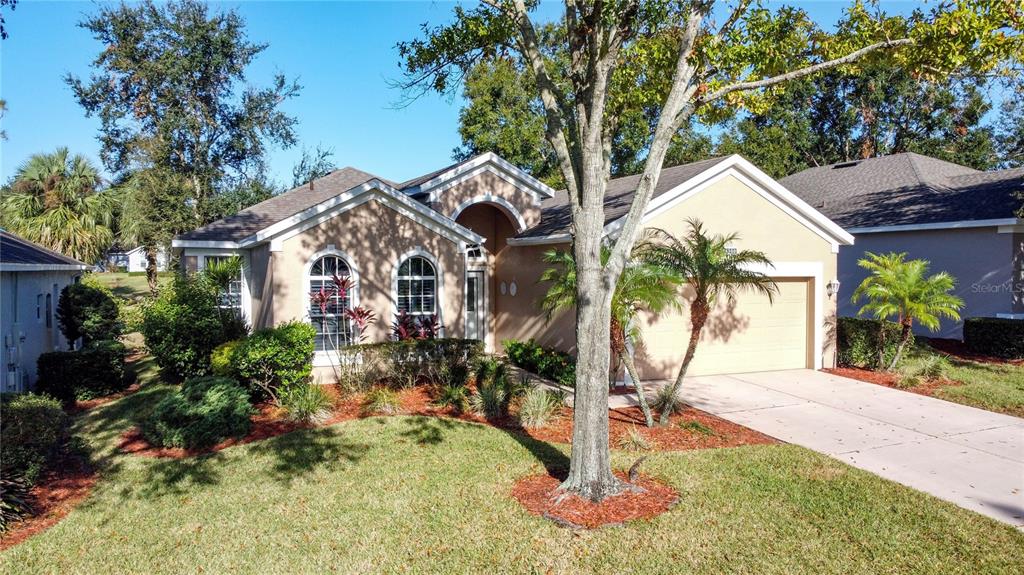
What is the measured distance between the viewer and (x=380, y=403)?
1053cm

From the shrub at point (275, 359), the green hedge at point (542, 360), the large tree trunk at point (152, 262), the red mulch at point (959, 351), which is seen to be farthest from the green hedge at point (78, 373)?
the red mulch at point (959, 351)

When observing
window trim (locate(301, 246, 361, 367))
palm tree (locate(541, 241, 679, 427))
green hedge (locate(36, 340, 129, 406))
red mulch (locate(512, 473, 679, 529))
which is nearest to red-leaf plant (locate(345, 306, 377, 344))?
window trim (locate(301, 246, 361, 367))

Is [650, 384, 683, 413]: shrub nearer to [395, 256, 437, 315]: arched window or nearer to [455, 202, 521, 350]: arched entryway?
[395, 256, 437, 315]: arched window

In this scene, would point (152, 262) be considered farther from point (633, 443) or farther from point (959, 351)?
point (959, 351)

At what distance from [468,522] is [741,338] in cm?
981

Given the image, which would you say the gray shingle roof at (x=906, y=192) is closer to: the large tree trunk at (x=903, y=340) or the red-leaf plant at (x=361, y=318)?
the large tree trunk at (x=903, y=340)

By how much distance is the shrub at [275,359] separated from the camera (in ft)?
34.1

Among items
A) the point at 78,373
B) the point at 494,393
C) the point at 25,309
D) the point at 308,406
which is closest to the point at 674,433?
the point at 494,393

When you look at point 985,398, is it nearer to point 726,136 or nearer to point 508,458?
point 508,458

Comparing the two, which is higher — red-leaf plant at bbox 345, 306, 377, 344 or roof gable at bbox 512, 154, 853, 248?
roof gable at bbox 512, 154, 853, 248

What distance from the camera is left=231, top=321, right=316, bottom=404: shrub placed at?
10.4m

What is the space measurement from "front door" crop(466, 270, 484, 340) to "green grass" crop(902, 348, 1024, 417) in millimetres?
9833

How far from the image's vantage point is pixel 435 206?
1627cm

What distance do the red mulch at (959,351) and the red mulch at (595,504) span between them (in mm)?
12657
